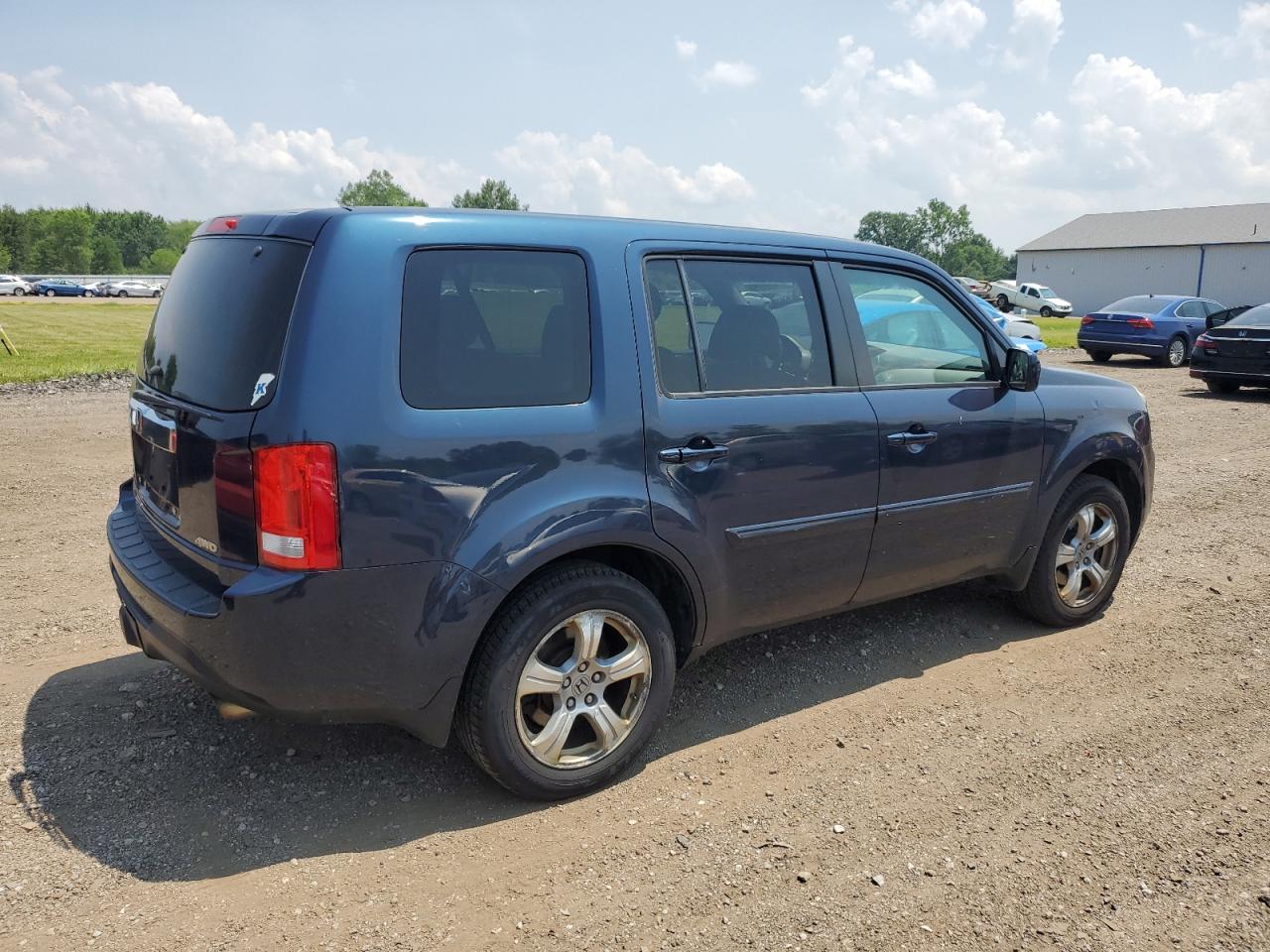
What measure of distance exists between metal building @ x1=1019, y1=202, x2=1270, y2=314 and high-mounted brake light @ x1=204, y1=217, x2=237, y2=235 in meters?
69.9

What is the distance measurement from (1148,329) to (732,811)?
2058cm

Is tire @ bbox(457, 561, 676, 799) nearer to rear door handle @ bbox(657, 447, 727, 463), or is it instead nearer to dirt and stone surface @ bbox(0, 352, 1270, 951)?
dirt and stone surface @ bbox(0, 352, 1270, 951)

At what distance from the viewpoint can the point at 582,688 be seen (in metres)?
3.45

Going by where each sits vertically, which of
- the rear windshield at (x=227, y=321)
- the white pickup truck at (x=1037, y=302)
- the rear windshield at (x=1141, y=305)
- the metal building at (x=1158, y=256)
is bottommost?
the rear windshield at (x=227, y=321)

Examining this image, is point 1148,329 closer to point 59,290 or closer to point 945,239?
point 59,290

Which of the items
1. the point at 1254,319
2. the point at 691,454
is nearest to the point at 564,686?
the point at 691,454

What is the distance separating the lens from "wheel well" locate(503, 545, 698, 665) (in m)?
3.55

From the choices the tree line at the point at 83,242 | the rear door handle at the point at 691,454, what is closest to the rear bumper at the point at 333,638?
the rear door handle at the point at 691,454

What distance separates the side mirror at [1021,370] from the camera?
15.2 feet

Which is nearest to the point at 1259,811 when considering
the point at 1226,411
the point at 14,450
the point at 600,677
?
the point at 600,677

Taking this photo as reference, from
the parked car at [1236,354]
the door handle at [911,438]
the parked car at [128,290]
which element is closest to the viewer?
the door handle at [911,438]

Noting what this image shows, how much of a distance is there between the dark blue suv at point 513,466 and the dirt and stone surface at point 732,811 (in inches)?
16.1

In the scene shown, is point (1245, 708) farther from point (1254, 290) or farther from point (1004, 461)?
point (1254, 290)

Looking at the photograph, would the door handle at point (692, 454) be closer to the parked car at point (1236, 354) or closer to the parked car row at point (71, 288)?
the parked car at point (1236, 354)
